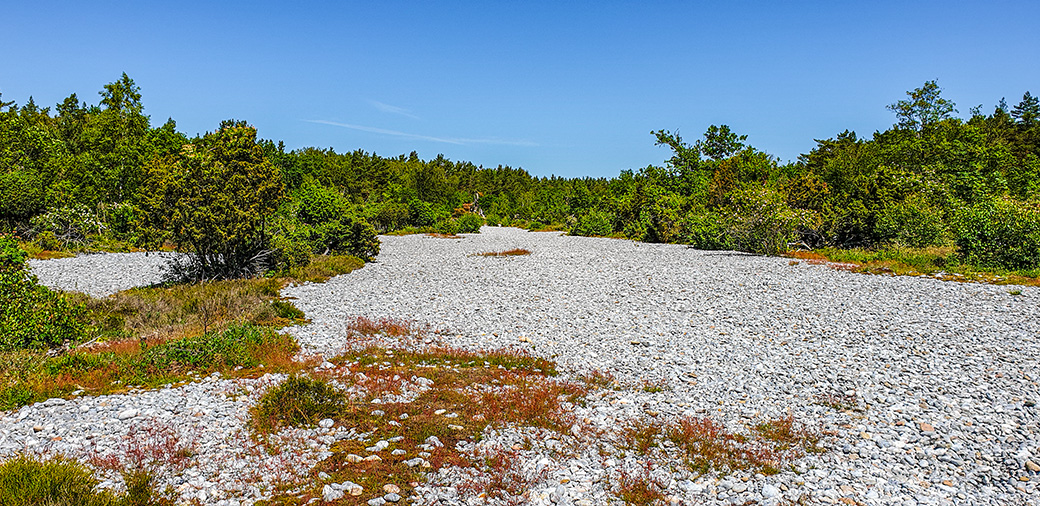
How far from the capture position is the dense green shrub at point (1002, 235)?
2073cm

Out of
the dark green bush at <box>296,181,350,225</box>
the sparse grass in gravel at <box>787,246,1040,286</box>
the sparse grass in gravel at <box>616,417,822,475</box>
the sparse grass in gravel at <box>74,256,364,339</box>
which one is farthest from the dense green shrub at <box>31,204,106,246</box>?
the sparse grass in gravel at <box>787,246,1040,286</box>

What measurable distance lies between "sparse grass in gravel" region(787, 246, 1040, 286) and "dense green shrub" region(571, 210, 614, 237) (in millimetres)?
31142

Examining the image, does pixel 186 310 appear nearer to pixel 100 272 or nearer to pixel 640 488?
pixel 640 488

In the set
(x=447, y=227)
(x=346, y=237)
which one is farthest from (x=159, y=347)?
(x=447, y=227)

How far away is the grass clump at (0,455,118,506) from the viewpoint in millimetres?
5324

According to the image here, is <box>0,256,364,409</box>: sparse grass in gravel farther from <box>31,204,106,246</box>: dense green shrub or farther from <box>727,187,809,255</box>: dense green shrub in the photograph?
<box>727,187,809,255</box>: dense green shrub

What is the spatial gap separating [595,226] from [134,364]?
54888 millimetres

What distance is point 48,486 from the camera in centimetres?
545

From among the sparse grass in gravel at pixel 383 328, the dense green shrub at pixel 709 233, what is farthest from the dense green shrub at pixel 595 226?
the sparse grass in gravel at pixel 383 328

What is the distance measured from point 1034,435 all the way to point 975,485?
2120mm

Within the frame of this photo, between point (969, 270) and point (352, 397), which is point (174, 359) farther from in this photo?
point (969, 270)

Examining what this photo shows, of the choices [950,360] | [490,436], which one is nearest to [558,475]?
[490,436]

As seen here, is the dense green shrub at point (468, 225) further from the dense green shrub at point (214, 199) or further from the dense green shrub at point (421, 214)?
the dense green shrub at point (214, 199)

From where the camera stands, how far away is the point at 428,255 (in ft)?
121
